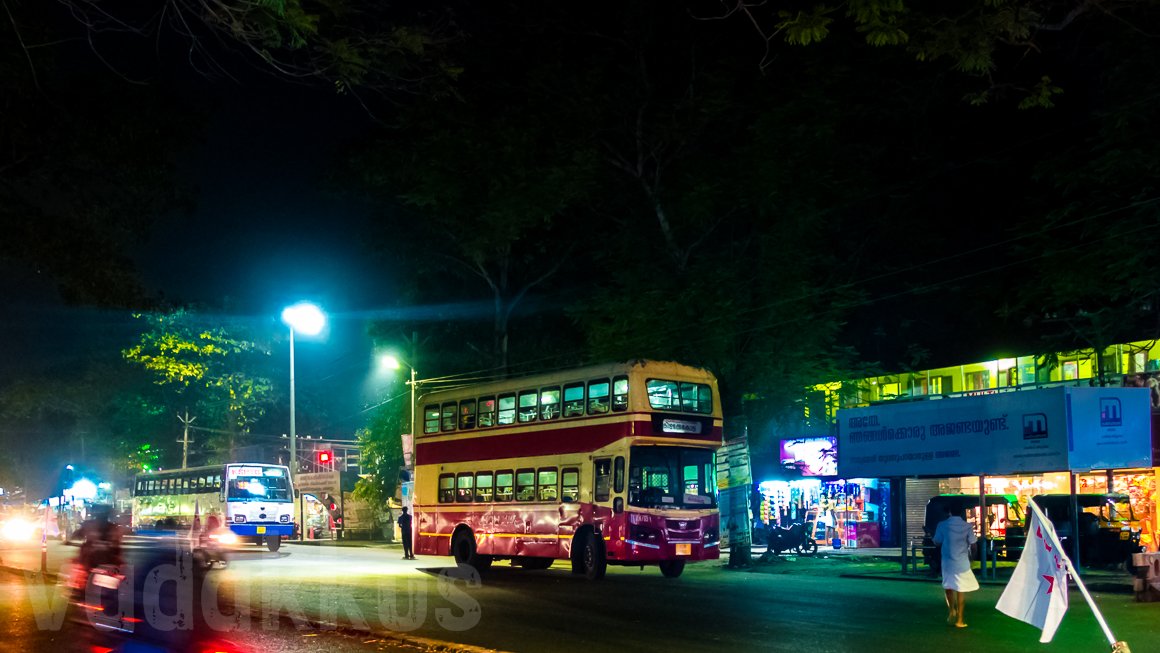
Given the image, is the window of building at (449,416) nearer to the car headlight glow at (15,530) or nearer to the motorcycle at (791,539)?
the motorcycle at (791,539)

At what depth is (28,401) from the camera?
5803 cm

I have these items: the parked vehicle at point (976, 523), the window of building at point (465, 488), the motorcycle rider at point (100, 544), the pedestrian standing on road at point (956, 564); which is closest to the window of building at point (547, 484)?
the window of building at point (465, 488)

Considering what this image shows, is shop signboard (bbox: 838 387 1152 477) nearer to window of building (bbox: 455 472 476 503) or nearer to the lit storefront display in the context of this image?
the lit storefront display

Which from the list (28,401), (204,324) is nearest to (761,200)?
(204,324)

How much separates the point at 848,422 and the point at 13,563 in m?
22.0

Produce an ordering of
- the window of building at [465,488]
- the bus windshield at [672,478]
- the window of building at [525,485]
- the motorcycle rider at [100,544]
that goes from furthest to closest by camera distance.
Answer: the window of building at [465,488] → the window of building at [525,485] → the bus windshield at [672,478] → the motorcycle rider at [100,544]

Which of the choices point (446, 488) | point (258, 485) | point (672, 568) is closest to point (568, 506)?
point (672, 568)

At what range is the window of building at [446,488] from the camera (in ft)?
94.3

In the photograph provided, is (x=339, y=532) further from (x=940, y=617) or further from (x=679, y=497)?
(x=940, y=617)

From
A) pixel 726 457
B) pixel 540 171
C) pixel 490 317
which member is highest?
pixel 540 171

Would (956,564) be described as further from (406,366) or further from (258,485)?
(406,366)

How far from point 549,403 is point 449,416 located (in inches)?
169

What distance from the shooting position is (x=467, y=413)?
92.9ft

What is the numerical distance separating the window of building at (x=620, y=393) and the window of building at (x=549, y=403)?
1.85 metres
